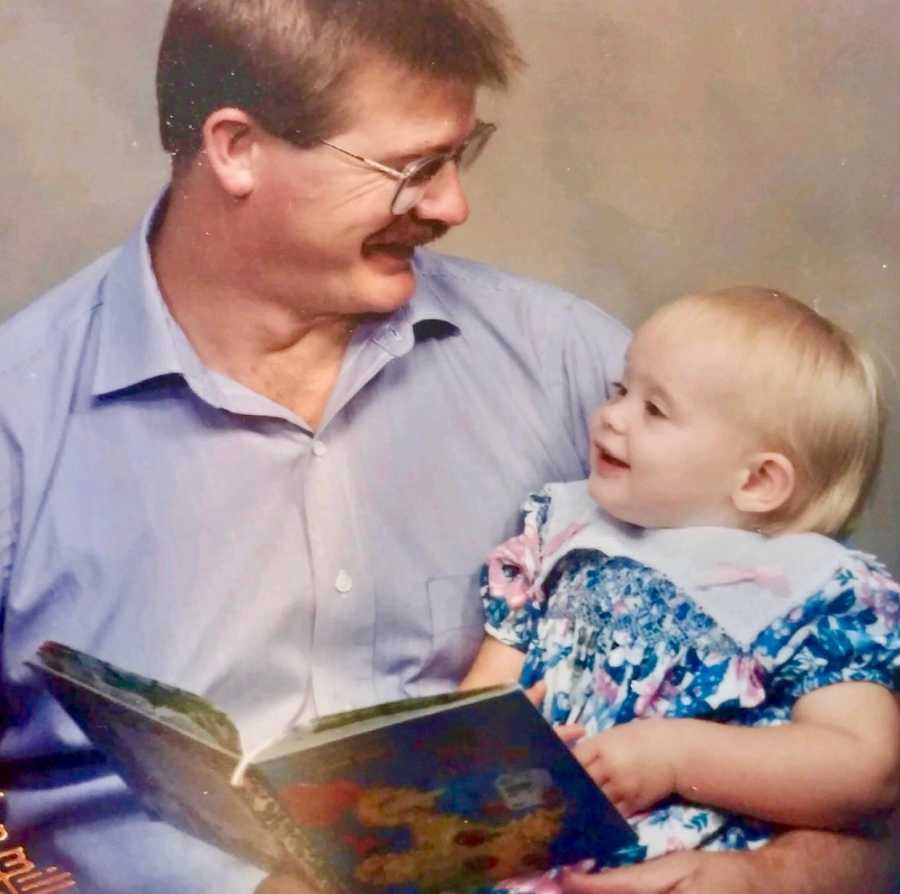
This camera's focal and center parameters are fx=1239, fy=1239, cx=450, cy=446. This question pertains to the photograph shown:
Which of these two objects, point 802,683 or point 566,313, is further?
point 566,313

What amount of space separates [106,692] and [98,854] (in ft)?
0.79

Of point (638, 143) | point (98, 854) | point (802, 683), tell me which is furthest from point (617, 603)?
point (98, 854)

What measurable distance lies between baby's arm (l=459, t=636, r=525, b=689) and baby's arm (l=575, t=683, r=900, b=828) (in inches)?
5.3

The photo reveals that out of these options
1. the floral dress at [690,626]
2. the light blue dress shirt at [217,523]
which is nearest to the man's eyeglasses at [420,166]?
the light blue dress shirt at [217,523]

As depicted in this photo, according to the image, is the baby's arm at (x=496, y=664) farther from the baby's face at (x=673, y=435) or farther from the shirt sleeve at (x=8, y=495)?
the shirt sleeve at (x=8, y=495)

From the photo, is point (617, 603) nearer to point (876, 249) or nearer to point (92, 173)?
point (876, 249)

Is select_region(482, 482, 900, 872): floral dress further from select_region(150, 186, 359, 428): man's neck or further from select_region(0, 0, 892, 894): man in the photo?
select_region(150, 186, 359, 428): man's neck

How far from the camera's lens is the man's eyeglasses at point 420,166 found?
1.05m

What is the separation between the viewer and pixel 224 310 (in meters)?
1.12

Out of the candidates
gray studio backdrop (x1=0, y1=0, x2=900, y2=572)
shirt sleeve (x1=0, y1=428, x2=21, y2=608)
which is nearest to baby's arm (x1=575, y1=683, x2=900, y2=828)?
gray studio backdrop (x1=0, y1=0, x2=900, y2=572)

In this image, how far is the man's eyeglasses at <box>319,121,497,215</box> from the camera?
1.05 meters

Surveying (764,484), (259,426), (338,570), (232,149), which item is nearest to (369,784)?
(338,570)

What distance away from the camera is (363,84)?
1036 millimetres

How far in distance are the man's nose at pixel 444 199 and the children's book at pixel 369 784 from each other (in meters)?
0.42
